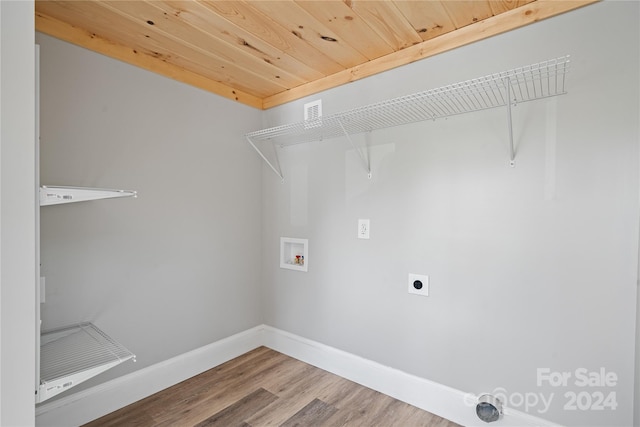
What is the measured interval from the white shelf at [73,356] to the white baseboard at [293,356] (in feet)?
1.07

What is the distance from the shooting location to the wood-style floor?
1706mm

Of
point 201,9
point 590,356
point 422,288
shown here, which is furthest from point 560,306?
point 201,9

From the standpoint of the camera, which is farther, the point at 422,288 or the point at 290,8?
the point at 422,288

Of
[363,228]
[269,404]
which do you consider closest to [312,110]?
[363,228]

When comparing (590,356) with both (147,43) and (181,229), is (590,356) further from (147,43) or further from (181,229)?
(147,43)

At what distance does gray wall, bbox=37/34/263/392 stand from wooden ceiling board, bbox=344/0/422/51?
4.19 feet

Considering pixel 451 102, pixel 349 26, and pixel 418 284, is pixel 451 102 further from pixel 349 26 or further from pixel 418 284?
pixel 418 284

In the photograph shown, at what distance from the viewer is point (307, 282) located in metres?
2.37

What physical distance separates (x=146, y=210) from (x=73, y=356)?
855 millimetres

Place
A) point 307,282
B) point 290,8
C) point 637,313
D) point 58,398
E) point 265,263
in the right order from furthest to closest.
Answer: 1. point 265,263
2. point 307,282
3. point 58,398
4. point 290,8
5. point 637,313

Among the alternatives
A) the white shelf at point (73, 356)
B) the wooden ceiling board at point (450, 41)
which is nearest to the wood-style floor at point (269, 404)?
the white shelf at point (73, 356)

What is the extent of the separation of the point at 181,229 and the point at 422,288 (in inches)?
63.2

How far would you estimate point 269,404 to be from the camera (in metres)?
1.86
